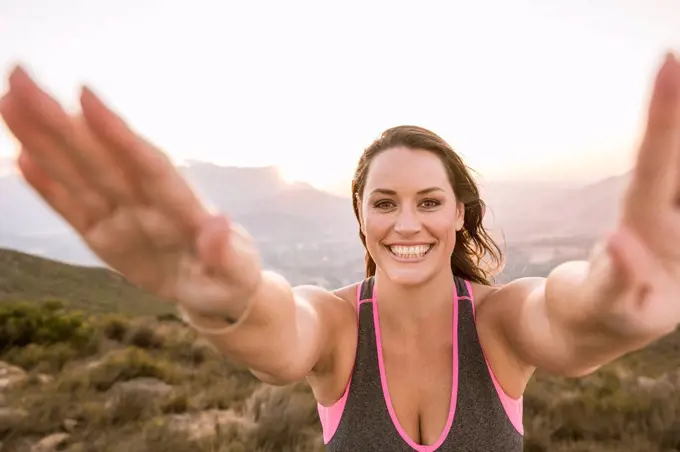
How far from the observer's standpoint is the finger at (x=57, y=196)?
1.31 metres

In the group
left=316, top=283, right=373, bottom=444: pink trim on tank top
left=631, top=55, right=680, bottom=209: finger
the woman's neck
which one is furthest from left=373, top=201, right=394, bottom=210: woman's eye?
left=631, top=55, right=680, bottom=209: finger

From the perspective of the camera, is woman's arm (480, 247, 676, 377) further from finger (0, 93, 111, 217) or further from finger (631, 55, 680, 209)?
finger (0, 93, 111, 217)

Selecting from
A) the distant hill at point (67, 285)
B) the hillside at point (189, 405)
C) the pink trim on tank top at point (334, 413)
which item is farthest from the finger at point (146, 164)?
the distant hill at point (67, 285)

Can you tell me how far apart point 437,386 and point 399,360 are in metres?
0.19

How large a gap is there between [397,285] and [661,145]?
1370mm

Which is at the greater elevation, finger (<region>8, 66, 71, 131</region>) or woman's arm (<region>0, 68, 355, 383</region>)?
finger (<region>8, 66, 71, 131</region>)

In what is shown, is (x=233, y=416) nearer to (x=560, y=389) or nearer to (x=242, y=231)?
(x=560, y=389)

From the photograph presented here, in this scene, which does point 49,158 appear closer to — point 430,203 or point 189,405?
point 430,203

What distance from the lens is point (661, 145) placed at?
113 centimetres

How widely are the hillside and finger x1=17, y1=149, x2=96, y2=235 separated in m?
4.02

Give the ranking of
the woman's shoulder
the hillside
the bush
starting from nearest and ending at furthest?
the woman's shoulder < the hillside < the bush

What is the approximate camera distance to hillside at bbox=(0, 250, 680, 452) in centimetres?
507

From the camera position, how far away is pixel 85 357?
28.0 ft

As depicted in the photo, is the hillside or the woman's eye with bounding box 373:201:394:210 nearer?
the woman's eye with bounding box 373:201:394:210
